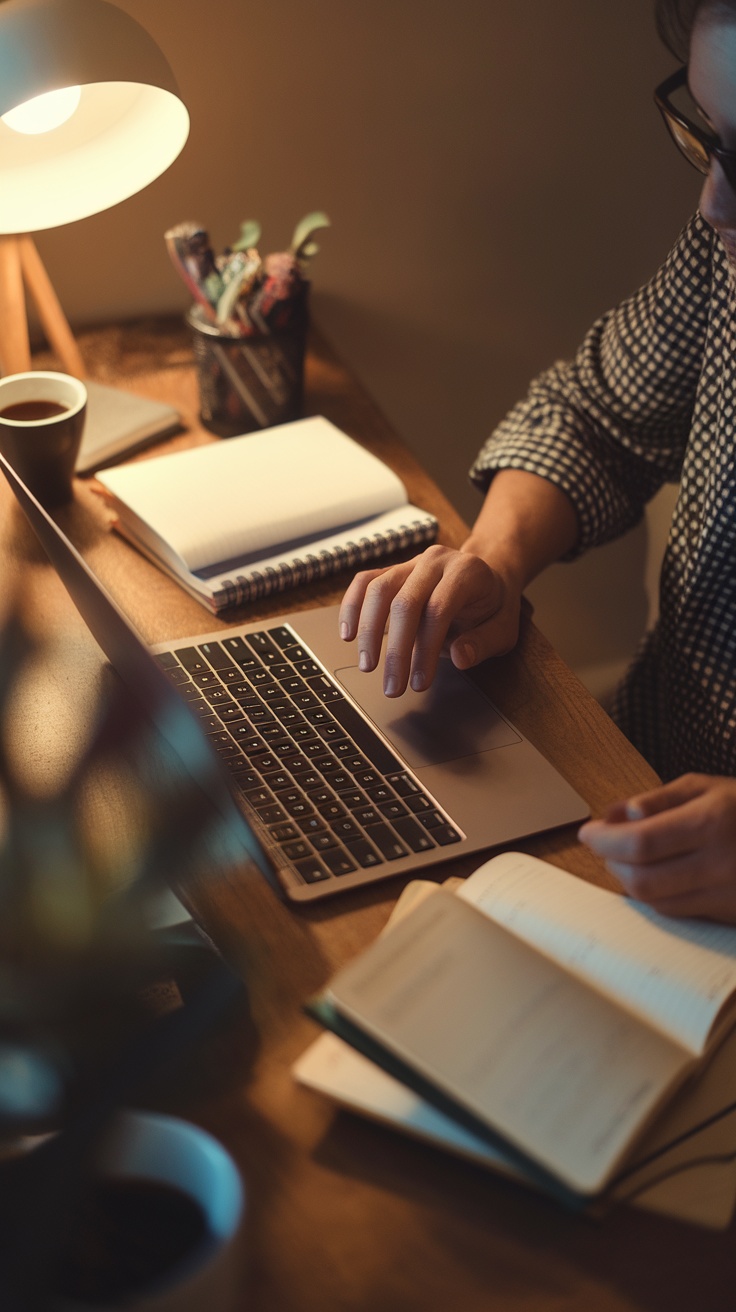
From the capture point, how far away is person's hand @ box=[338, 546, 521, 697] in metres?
0.80

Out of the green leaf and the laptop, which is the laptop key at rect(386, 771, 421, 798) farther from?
the green leaf

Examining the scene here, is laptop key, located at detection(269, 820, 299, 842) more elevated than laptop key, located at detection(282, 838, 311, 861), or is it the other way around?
laptop key, located at detection(269, 820, 299, 842)

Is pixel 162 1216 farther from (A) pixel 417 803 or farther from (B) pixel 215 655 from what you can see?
(B) pixel 215 655

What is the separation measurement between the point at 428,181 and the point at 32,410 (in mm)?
684

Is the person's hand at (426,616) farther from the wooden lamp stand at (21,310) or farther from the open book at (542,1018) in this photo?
the wooden lamp stand at (21,310)

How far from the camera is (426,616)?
83cm

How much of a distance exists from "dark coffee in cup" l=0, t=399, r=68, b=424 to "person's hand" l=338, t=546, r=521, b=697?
0.36 m

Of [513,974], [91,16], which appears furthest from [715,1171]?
[91,16]

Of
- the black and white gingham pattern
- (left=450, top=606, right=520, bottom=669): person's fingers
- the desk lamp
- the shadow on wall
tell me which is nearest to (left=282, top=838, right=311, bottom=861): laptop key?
(left=450, top=606, right=520, bottom=669): person's fingers

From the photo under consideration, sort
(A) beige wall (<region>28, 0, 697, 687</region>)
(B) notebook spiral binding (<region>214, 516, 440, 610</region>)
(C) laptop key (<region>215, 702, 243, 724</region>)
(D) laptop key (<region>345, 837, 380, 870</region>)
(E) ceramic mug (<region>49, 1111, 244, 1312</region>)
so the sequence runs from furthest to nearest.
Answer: (A) beige wall (<region>28, 0, 697, 687</region>) → (B) notebook spiral binding (<region>214, 516, 440, 610</region>) → (C) laptop key (<region>215, 702, 243, 724</region>) → (D) laptop key (<region>345, 837, 380, 870</region>) → (E) ceramic mug (<region>49, 1111, 244, 1312</region>)

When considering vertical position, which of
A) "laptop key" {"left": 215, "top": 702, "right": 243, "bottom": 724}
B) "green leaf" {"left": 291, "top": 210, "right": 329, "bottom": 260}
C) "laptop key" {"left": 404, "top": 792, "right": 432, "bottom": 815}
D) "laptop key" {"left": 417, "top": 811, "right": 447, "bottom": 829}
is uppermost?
"green leaf" {"left": 291, "top": 210, "right": 329, "bottom": 260}

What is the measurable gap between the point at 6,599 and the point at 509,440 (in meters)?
0.50

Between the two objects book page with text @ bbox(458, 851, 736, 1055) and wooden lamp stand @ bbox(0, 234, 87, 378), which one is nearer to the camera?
book page with text @ bbox(458, 851, 736, 1055)

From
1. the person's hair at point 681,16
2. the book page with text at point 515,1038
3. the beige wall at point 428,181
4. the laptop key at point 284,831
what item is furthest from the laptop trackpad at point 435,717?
the beige wall at point 428,181
